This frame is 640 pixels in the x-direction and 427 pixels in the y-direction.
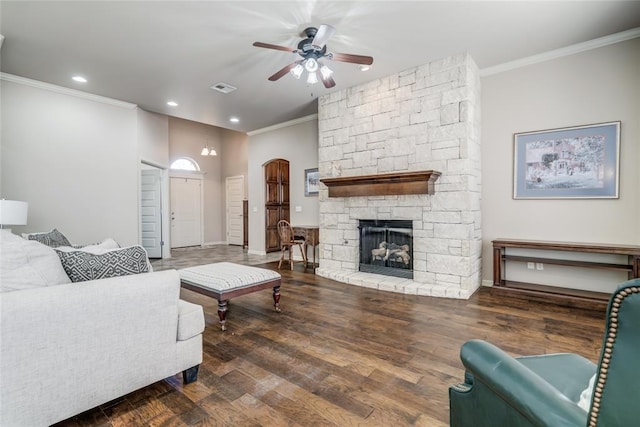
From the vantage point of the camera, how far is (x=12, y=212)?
11.2ft

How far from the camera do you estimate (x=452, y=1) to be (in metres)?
2.86

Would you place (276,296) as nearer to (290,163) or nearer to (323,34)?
(323,34)

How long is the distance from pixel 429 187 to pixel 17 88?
5.89 meters

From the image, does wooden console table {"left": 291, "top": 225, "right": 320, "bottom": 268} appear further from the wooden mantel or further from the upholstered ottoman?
the upholstered ottoman

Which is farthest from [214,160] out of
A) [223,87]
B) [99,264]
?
[99,264]

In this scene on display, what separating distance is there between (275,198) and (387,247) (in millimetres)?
3830

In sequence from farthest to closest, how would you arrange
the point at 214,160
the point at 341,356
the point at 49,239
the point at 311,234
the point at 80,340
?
the point at 214,160
the point at 311,234
the point at 49,239
the point at 341,356
the point at 80,340

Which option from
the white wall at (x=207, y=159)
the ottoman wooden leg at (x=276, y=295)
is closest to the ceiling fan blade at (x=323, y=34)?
the ottoman wooden leg at (x=276, y=295)

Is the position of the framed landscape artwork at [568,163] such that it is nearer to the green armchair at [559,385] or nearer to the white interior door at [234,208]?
the green armchair at [559,385]

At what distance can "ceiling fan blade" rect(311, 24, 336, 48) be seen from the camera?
2793 mm

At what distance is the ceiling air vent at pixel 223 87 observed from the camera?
477 centimetres

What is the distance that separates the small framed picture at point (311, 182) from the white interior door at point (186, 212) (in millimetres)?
4144

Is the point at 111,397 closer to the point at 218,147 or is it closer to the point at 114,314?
the point at 114,314

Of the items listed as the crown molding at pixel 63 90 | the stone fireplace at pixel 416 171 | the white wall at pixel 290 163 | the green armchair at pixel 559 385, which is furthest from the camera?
the white wall at pixel 290 163
